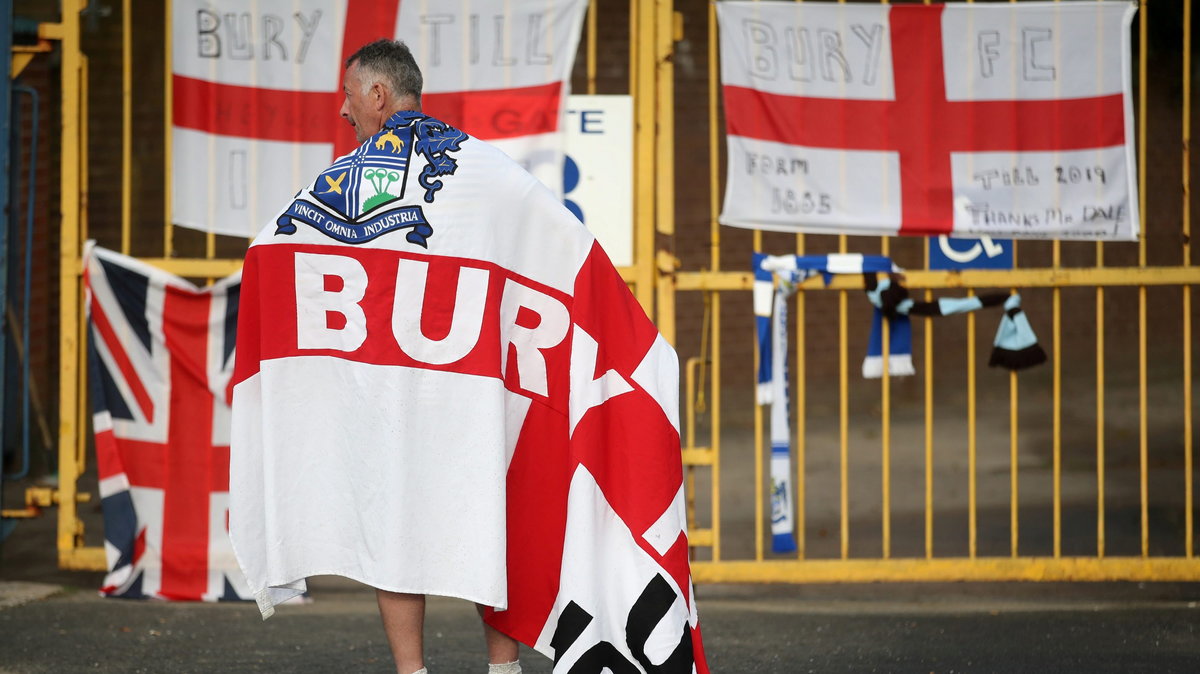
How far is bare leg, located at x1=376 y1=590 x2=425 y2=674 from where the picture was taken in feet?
11.1

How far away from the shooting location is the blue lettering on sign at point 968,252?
5551 mm

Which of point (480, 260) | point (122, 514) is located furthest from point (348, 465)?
point (122, 514)

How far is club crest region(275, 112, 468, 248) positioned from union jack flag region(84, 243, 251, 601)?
2096 mm

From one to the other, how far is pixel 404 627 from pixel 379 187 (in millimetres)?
1034

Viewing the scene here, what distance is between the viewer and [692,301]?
11.6 meters

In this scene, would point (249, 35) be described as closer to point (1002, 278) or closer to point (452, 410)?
point (452, 410)

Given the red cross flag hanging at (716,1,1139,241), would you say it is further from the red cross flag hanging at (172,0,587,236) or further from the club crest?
the club crest

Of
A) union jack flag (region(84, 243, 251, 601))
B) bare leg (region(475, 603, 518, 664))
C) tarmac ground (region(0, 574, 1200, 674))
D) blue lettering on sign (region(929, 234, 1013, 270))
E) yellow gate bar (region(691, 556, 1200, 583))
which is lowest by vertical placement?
tarmac ground (region(0, 574, 1200, 674))

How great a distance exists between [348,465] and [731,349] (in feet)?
28.1

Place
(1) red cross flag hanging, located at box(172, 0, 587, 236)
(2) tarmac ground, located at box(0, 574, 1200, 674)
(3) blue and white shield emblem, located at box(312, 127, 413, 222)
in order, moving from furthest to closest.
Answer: (1) red cross flag hanging, located at box(172, 0, 587, 236)
(2) tarmac ground, located at box(0, 574, 1200, 674)
(3) blue and white shield emblem, located at box(312, 127, 413, 222)

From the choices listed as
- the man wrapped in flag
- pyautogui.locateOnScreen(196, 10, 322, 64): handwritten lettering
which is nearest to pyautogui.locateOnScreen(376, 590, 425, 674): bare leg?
A: the man wrapped in flag

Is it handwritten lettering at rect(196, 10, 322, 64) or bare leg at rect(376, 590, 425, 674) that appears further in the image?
handwritten lettering at rect(196, 10, 322, 64)

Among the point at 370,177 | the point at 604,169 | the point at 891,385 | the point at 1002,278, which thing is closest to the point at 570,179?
the point at 604,169

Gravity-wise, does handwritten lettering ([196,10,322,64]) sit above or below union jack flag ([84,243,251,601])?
above
